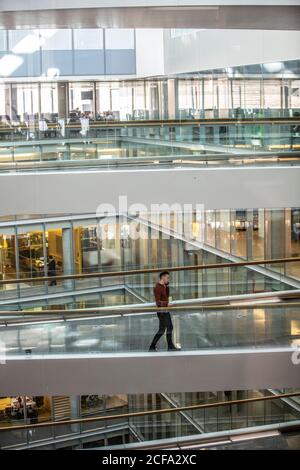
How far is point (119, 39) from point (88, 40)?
66 centimetres

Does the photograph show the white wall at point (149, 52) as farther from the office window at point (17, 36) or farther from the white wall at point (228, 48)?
the office window at point (17, 36)

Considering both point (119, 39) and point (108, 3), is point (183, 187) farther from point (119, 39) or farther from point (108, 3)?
point (119, 39)

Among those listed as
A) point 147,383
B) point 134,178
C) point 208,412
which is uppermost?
point 134,178

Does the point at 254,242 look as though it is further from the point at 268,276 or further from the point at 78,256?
the point at 78,256

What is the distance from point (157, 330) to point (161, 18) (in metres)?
2.52

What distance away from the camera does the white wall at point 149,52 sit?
13.3 m

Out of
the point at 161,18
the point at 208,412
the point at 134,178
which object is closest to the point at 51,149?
the point at 134,178

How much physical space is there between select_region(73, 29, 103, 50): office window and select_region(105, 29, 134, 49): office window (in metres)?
0.14

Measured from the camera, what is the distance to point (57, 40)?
14883 millimetres

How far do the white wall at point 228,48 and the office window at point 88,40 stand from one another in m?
2.33

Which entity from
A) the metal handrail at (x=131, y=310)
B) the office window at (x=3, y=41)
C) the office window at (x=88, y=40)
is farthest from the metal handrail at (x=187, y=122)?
the office window at (x=88, y=40)

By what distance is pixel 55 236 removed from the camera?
13.6 metres

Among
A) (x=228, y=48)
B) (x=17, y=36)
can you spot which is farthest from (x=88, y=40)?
(x=228, y=48)

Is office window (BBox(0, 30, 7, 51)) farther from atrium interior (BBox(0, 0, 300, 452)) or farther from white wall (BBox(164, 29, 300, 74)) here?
white wall (BBox(164, 29, 300, 74))
